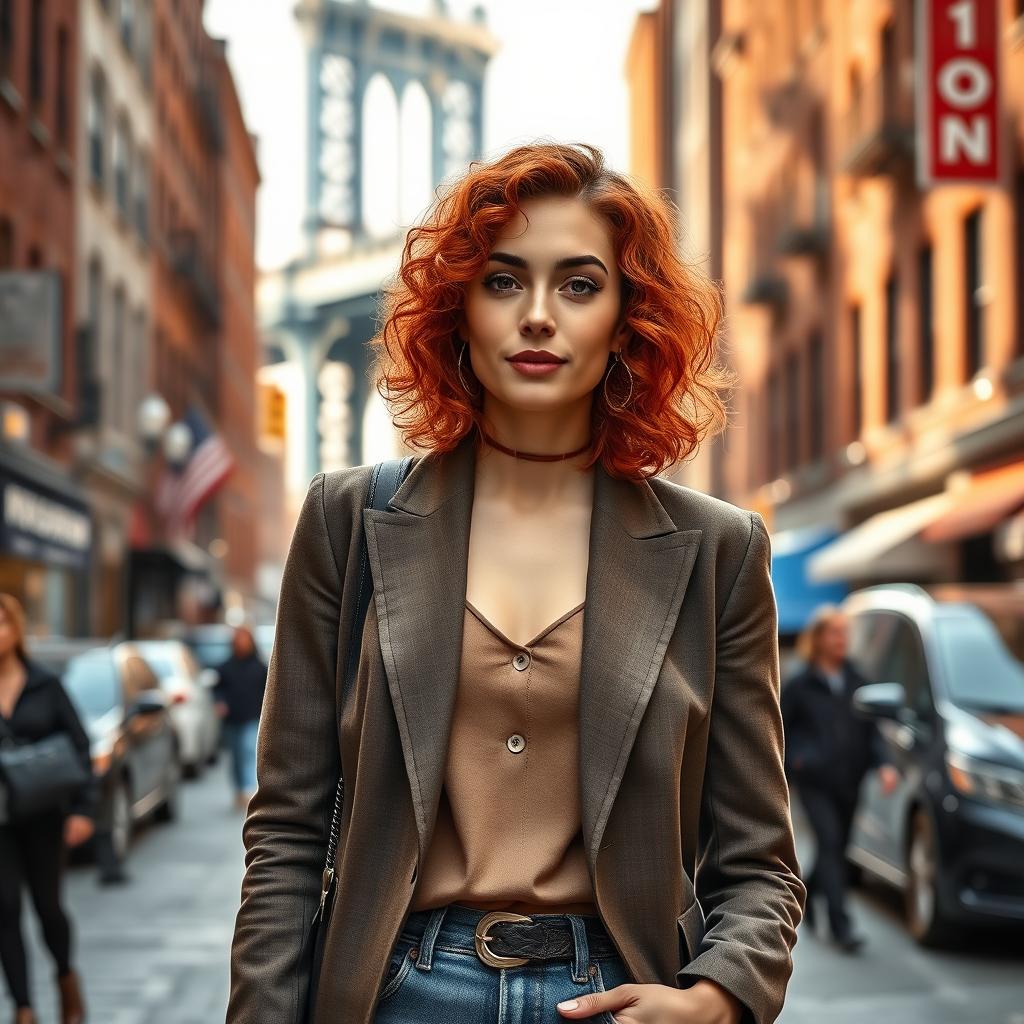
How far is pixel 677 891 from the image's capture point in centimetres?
232

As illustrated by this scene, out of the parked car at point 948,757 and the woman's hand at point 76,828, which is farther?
the parked car at point 948,757

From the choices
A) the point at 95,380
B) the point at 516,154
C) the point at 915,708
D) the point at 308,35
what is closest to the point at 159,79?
the point at 95,380

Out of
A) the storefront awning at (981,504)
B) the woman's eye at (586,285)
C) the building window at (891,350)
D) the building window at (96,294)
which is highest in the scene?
the building window at (96,294)

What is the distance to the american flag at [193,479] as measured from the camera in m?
38.0

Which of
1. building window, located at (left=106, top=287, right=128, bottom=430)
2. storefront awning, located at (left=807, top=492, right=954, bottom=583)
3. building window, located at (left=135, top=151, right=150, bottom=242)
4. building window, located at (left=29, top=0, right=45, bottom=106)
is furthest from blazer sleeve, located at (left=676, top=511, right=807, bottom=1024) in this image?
building window, located at (left=135, top=151, right=150, bottom=242)

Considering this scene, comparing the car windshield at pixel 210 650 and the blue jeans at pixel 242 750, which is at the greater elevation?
the car windshield at pixel 210 650

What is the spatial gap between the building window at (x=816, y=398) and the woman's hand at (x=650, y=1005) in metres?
30.6

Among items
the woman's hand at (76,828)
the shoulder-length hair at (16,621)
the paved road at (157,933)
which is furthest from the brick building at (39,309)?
the woman's hand at (76,828)

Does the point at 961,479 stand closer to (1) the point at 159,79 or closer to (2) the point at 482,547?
(2) the point at 482,547

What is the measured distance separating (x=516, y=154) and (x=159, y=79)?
137 feet

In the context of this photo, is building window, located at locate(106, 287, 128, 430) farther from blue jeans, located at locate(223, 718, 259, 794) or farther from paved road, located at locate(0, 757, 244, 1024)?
paved road, located at locate(0, 757, 244, 1024)

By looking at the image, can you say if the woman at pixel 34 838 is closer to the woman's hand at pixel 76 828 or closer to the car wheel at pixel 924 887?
the woman's hand at pixel 76 828

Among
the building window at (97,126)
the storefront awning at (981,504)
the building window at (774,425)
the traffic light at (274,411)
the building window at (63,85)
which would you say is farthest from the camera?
the traffic light at (274,411)

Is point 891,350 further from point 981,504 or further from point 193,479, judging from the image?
point 193,479
